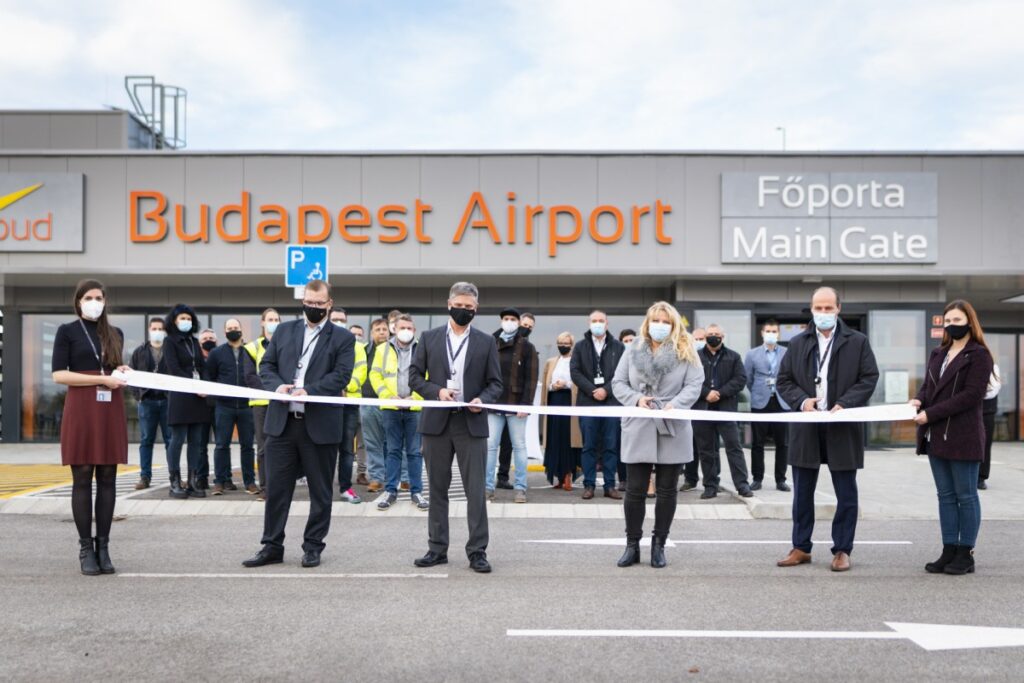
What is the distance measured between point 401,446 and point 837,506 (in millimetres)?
4800

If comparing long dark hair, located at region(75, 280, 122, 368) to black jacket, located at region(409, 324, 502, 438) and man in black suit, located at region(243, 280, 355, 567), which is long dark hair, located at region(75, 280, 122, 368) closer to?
man in black suit, located at region(243, 280, 355, 567)

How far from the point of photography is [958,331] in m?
6.89

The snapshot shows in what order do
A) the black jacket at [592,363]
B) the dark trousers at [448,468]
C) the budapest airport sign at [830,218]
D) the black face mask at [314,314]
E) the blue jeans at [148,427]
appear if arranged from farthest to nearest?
the budapest airport sign at [830,218]
the blue jeans at [148,427]
the black jacket at [592,363]
the black face mask at [314,314]
the dark trousers at [448,468]

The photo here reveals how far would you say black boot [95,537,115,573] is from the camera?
660cm

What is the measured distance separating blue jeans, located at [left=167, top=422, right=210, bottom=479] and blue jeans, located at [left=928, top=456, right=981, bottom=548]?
7406 millimetres

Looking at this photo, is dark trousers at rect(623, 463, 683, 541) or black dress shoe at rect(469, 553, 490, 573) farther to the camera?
dark trousers at rect(623, 463, 683, 541)

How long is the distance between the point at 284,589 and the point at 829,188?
1358 cm

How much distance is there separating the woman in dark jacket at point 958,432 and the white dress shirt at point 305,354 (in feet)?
14.7

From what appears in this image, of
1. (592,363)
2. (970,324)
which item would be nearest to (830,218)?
(592,363)

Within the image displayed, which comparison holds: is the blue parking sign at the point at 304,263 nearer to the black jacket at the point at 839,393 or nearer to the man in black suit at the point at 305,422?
the man in black suit at the point at 305,422

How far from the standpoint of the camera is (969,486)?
680cm

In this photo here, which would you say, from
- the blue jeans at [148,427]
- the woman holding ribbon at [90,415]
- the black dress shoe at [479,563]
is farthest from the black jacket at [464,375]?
the blue jeans at [148,427]

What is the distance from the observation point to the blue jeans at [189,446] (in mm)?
10305

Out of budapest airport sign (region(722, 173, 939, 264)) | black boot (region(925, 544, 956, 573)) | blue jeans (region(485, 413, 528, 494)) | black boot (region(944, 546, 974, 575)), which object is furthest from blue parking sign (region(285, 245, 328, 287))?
budapest airport sign (region(722, 173, 939, 264))
